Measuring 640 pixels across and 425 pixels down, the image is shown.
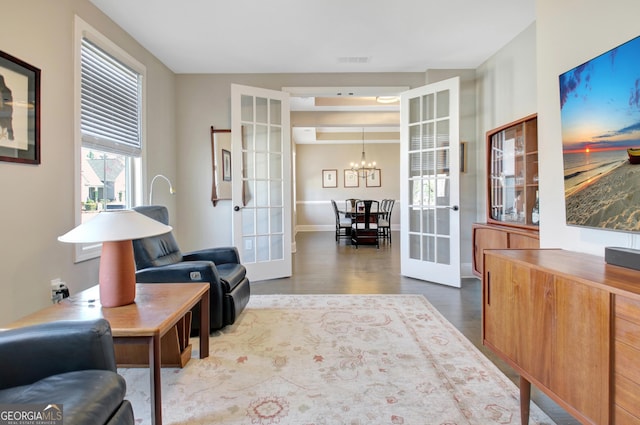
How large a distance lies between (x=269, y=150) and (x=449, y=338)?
304cm

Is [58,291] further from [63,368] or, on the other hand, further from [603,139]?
[603,139]

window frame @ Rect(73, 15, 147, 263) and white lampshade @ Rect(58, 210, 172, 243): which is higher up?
window frame @ Rect(73, 15, 147, 263)

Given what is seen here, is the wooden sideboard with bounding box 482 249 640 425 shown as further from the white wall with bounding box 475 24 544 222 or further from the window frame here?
the window frame

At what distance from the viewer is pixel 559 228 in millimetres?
2008

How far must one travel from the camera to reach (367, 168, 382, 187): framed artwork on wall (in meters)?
10.3

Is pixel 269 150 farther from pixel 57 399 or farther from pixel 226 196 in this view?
pixel 57 399

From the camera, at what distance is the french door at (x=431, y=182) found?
3869 mm

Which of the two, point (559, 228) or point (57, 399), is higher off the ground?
point (559, 228)

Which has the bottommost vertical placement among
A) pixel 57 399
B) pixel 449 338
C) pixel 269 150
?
pixel 449 338

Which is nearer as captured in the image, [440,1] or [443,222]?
[440,1]

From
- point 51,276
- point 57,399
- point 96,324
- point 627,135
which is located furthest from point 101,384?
point 627,135

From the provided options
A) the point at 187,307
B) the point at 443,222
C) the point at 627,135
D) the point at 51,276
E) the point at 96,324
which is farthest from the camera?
the point at 443,222

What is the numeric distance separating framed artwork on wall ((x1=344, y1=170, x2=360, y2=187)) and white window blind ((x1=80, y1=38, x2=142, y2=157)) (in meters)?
7.32

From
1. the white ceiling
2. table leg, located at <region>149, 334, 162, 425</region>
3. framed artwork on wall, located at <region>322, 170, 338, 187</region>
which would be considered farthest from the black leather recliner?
framed artwork on wall, located at <region>322, 170, 338, 187</region>
